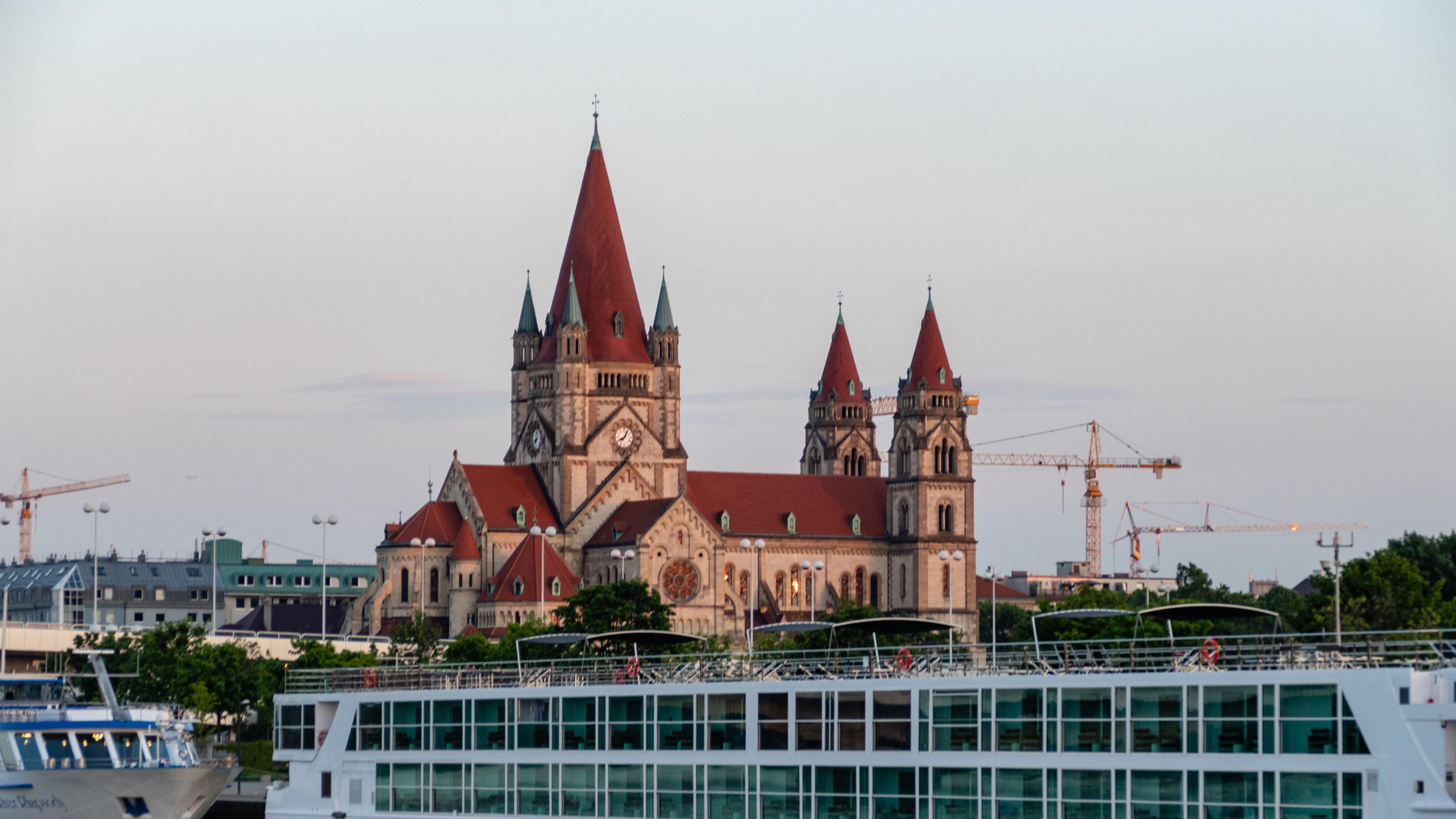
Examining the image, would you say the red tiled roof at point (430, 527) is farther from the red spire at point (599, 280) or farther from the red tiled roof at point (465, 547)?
the red spire at point (599, 280)

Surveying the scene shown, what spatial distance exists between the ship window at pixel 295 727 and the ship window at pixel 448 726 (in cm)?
388

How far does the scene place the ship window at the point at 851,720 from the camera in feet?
135

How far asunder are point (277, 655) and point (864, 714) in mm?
75640

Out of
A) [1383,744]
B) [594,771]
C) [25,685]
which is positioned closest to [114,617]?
[25,685]

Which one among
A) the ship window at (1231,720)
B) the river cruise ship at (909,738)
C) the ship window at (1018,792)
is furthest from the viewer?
the ship window at (1018,792)

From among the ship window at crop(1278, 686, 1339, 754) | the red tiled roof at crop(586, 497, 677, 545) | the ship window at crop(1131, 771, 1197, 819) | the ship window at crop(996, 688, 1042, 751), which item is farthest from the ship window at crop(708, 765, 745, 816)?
the red tiled roof at crop(586, 497, 677, 545)

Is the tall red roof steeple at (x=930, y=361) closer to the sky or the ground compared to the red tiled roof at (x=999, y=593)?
closer to the sky

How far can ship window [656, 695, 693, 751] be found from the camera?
43281 mm

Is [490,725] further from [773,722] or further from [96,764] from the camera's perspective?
[96,764]

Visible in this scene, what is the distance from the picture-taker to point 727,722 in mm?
42812

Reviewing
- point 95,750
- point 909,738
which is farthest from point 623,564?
point 909,738

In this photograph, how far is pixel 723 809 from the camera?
4275 centimetres

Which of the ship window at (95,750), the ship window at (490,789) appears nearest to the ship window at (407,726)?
the ship window at (490,789)

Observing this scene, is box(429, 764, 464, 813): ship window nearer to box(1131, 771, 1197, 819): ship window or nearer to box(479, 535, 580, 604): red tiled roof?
box(1131, 771, 1197, 819): ship window
